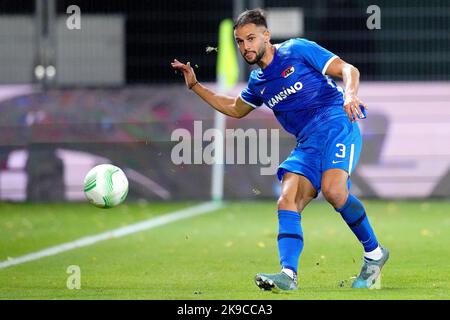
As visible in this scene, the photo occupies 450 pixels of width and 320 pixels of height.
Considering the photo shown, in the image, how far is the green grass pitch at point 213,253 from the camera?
7726 mm

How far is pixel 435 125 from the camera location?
15352mm

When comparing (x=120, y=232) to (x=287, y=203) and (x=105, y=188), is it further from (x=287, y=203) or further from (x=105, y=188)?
(x=287, y=203)

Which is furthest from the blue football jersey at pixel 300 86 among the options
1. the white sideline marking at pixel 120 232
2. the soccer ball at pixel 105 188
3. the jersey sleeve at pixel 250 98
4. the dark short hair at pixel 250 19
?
the white sideline marking at pixel 120 232

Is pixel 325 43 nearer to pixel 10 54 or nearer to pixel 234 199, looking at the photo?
pixel 234 199

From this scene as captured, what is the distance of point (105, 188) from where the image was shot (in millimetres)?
8766

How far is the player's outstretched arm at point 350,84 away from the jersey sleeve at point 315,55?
0.04 meters

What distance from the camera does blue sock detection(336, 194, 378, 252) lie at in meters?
7.88

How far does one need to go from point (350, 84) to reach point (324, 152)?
0.55 meters

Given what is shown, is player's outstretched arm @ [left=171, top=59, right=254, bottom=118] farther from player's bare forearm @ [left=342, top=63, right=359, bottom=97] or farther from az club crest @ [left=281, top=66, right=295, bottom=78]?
player's bare forearm @ [left=342, top=63, right=359, bottom=97]

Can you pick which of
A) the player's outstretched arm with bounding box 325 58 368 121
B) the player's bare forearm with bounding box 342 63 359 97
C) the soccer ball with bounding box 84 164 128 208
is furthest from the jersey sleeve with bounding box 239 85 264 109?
the soccer ball with bounding box 84 164 128 208

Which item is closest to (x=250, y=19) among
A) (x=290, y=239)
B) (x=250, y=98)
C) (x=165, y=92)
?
(x=250, y=98)

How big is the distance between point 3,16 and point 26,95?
3.43 ft

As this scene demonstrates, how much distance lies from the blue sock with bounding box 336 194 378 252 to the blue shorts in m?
0.21

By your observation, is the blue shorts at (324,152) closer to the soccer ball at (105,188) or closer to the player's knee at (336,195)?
the player's knee at (336,195)
